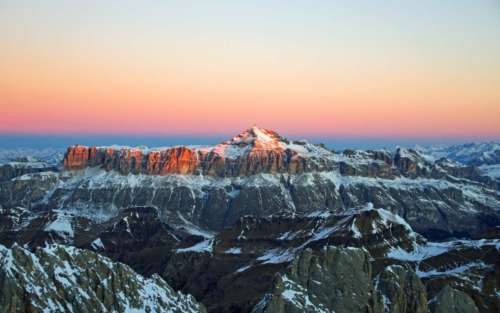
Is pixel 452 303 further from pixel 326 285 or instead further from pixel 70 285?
pixel 70 285

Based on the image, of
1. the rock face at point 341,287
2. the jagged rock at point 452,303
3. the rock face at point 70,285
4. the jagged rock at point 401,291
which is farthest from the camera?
the jagged rock at point 452,303

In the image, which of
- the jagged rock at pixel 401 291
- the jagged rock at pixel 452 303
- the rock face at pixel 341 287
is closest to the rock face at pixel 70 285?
the rock face at pixel 341 287

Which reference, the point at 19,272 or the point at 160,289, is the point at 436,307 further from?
the point at 19,272

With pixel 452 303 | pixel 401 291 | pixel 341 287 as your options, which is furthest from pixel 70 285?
pixel 452 303

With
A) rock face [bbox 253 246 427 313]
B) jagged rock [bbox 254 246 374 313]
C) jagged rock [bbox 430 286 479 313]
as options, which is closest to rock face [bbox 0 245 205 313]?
jagged rock [bbox 254 246 374 313]

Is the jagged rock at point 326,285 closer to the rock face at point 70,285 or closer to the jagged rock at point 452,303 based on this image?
the rock face at point 70,285

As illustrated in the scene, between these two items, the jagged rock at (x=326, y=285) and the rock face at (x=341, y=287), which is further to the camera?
the rock face at (x=341, y=287)

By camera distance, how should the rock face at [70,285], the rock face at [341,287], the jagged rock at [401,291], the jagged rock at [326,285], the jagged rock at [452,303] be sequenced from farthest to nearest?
1. the jagged rock at [452,303]
2. the jagged rock at [401,291]
3. the rock face at [341,287]
4. the jagged rock at [326,285]
5. the rock face at [70,285]

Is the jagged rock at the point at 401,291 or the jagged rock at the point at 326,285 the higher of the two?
the jagged rock at the point at 326,285

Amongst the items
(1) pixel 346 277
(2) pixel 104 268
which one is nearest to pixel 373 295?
(1) pixel 346 277
